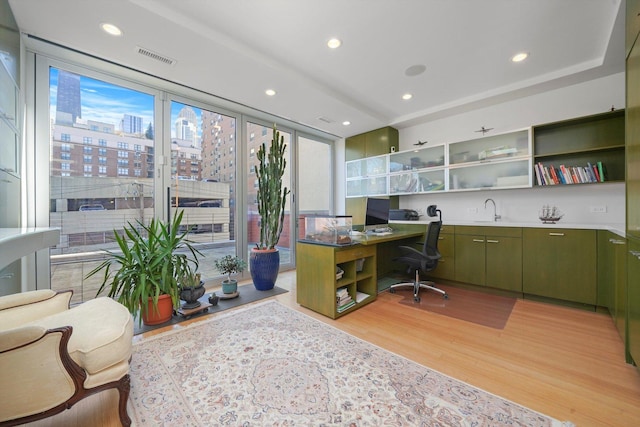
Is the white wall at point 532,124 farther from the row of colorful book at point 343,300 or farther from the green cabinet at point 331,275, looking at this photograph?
the row of colorful book at point 343,300

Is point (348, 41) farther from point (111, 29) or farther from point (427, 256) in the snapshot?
point (427, 256)

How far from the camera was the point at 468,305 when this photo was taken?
2.88 meters

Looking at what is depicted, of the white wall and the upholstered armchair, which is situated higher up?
the white wall

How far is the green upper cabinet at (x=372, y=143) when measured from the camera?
4.57 metres

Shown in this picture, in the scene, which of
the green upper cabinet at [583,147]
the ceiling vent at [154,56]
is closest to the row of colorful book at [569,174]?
the green upper cabinet at [583,147]

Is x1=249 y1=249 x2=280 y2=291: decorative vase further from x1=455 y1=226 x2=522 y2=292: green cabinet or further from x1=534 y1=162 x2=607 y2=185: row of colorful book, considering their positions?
x1=534 y1=162 x2=607 y2=185: row of colorful book

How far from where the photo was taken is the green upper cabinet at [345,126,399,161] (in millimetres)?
4566

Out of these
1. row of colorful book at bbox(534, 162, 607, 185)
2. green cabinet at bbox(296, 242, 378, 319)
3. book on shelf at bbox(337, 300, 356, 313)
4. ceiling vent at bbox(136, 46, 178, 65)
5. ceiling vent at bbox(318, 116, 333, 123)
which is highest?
ceiling vent at bbox(318, 116, 333, 123)

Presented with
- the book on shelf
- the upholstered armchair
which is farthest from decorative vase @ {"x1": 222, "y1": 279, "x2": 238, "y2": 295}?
the upholstered armchair

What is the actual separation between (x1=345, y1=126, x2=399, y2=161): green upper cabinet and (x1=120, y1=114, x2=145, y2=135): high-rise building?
3.55 m

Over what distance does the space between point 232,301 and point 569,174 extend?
428cm

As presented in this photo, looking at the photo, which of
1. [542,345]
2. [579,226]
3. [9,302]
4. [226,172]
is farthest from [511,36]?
[9,302]

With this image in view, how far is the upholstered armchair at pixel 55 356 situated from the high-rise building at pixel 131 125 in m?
2.19

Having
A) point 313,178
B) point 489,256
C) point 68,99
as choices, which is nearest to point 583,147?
point 489,256
